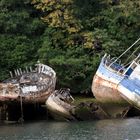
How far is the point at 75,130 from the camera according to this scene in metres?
42.7

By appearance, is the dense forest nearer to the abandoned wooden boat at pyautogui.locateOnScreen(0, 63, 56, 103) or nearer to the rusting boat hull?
the abandoned wooden boat at pyautogui.locateOnScreen(0, 63, 56, 103)

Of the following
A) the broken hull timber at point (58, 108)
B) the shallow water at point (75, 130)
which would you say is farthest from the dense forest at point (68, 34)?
the shallow water at point (75, 130)

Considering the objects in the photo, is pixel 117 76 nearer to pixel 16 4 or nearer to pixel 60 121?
pixel 60 121

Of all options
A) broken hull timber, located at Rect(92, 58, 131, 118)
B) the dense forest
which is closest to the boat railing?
broken hull timber, located at Rect(92, 58, 131, 118)

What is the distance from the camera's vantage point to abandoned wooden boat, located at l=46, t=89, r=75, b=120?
48525 mm

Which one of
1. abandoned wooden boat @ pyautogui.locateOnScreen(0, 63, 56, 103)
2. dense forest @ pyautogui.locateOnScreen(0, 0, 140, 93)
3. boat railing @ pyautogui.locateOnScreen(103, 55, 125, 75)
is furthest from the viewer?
dense forest @ pyautogui.locateOnScreen(0, 0, 140, 93)

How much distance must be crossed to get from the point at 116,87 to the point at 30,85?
6.40 metres

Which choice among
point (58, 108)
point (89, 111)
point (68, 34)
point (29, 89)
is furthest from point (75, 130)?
point (68, 34)

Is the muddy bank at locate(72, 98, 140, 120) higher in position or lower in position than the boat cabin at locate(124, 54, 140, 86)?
lower

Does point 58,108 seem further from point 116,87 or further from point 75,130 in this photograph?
point 75,130

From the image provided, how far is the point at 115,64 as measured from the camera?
178ft

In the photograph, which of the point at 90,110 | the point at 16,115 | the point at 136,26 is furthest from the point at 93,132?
the point at 136,26

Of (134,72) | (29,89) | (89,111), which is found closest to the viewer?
(89,111)

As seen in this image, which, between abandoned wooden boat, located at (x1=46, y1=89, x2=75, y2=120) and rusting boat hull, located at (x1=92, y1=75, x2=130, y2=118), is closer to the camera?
abandoned wooden boat, located at (x1=46, y1=89, x2=75, y2=120)
